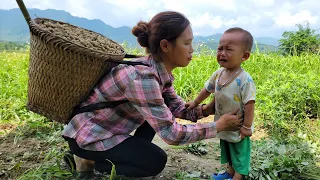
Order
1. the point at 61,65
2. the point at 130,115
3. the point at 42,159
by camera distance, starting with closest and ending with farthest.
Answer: the point at 61,65
the point at 130,115
the point at 42,159

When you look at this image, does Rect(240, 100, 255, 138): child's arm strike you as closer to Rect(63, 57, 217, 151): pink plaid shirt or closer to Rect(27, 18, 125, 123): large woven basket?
Rect(63, 57, 217, 151): pink plaid shirt

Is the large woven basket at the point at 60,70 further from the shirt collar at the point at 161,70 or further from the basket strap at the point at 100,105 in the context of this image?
the shirt collar at the point at 161,70

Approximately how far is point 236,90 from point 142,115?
0.61 meters

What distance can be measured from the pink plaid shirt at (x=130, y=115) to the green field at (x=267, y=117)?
17.3 inches

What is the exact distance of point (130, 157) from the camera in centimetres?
240

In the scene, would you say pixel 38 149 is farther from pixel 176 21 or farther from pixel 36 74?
pixel 176 21

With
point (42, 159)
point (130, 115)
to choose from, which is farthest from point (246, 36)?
point (42, 159)

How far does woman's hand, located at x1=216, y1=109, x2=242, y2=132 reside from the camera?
224 centimetres

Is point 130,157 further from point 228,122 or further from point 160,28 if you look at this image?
point 160,28

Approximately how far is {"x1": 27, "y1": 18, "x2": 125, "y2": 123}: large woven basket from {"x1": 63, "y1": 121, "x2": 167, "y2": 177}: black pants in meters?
0.32

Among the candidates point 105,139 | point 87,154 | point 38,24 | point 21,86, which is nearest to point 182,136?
point 105,139

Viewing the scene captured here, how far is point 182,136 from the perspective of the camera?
2221 millimetres

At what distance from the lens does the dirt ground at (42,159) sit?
2.83 m

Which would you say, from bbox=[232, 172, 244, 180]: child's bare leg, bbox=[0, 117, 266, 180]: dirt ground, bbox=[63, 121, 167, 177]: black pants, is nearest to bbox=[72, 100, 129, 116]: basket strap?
bbox=[63, 121, 167, 177]: black pants
